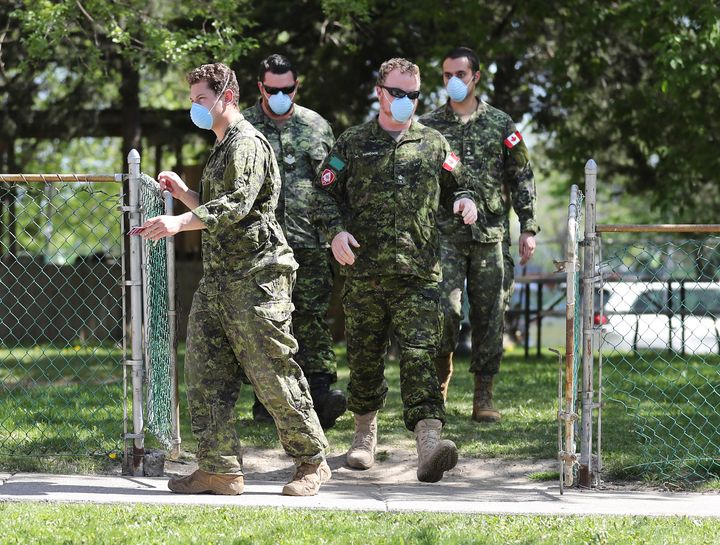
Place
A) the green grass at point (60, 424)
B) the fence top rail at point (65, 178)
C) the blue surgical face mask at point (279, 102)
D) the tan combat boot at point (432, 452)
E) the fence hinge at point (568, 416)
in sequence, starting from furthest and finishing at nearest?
1. the blue surgical face mask at point (279, 102)
2. the green grass at point (60, 424)
3. the fence top rail at point (65, 178)
4. the tan combat boot at point (432, 452)
5. the fence hinge at point (568, 416)

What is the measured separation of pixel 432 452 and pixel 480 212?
216 centimetres

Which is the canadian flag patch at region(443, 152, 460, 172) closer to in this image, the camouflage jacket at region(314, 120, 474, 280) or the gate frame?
the camouflage jacket at region(314, 120, 474, 280)

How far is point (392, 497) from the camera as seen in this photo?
539 cm

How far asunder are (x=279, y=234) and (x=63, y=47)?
9281 mm

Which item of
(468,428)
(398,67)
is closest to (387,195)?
(398,67)

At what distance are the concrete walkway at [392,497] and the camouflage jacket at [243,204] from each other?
1.13 m

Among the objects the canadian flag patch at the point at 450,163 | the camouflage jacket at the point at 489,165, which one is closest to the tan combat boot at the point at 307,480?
the canadian flag patch at the point at 450,163

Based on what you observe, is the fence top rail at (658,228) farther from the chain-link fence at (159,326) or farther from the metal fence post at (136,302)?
the metal fence post at (136,302)

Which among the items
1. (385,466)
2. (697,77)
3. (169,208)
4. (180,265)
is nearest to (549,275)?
Result: (697,77)

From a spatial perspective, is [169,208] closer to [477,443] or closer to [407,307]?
[407,307]

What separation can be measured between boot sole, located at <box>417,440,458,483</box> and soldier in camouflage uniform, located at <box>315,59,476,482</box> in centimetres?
2

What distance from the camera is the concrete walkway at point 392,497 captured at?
5.05 m

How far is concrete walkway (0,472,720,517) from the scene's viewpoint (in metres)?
5.05

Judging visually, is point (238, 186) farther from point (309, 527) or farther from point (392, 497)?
point (392, 497)
